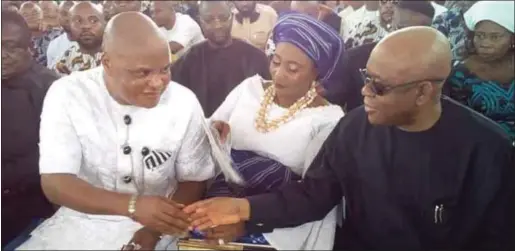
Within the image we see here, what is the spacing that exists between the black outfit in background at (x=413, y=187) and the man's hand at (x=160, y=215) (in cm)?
17

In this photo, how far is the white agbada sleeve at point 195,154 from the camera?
1.35 metres

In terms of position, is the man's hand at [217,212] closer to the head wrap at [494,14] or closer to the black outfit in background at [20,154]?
the black outfit in background at [20,154]

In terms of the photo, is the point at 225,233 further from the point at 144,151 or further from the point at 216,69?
the point at 216,69

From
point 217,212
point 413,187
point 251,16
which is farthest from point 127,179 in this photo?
point 251,16

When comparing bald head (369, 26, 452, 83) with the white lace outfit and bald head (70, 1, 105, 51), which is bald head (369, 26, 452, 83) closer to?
the white lace outfit

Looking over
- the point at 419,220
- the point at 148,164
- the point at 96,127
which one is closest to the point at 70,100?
the point at 96,127

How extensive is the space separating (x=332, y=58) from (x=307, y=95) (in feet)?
0.32

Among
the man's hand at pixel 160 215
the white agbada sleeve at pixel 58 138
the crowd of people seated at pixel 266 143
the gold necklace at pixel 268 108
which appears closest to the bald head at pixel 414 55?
the crowd of people seated at pixel 266 143

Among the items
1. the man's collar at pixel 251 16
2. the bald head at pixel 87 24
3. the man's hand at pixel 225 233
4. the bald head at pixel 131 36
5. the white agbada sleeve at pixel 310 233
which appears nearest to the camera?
the bald head at pixel 131 36

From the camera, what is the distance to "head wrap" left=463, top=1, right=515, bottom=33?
1634 millimetres

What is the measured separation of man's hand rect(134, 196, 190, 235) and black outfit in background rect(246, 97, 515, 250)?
0.57 ft

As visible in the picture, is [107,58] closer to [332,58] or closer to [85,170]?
[85,170]

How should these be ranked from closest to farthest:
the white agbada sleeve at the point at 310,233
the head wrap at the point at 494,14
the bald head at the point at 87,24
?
the white agbada sleeve at the point at 310,233 < the bald head at the point at 87,24 < the head wrap at the point at 494,14

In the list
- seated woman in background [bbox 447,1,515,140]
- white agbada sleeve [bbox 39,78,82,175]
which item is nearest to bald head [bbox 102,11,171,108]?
white agbada sleeve [bbox 39,78,82,175]
